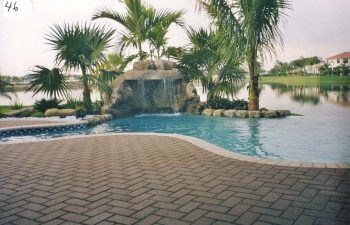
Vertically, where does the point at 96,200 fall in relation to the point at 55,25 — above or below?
below

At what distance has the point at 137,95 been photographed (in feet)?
50.2

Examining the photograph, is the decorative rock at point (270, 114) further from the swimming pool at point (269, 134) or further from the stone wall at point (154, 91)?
the stone wall at point (154, 91)

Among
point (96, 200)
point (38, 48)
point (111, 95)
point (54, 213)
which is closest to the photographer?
point (54, 213)

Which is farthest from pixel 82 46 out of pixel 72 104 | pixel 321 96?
pixel 321 96

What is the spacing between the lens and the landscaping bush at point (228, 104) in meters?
14.0

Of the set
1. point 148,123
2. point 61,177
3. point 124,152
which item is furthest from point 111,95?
point 61,177

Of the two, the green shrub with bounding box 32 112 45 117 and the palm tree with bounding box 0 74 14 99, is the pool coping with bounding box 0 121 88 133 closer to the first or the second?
the green shrub with bounding box 32 112 45 117

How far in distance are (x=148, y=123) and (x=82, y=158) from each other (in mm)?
6404

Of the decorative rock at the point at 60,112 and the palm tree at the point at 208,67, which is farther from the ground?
the palm tree at the point at 208,67

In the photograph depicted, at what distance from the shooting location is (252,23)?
11.2 m

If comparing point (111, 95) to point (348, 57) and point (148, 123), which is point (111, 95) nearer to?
point (148, 123)

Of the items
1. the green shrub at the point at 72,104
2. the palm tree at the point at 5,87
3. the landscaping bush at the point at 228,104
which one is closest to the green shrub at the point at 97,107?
the green shrub at the point at 72,104

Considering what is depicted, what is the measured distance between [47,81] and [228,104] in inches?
304

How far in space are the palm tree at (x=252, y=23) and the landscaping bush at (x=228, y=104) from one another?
6.62 feet
